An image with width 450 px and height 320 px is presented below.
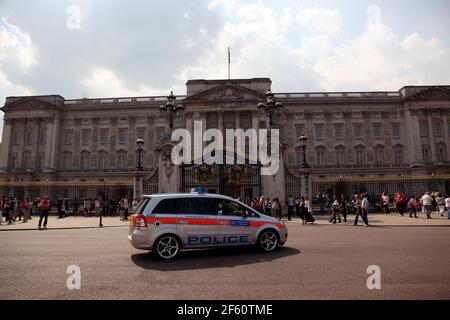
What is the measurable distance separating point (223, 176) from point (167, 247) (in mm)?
12419

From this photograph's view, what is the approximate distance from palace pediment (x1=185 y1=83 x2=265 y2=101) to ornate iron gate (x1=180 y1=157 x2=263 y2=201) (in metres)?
29.5

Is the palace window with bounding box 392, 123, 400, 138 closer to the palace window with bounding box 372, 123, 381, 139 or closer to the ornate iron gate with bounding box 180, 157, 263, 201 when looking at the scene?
the palace window with bounding box 372, 123, 381, 139

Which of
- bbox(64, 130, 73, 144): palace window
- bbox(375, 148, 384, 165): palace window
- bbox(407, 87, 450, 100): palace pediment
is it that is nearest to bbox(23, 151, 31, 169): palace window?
bbox(64, 130, 73, 144): palace window

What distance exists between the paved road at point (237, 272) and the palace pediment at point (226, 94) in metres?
40.8

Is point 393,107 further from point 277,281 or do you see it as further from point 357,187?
point 277,281

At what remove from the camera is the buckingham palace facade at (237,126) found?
48.4 metres

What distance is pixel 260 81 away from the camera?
160 feet

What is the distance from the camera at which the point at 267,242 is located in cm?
825

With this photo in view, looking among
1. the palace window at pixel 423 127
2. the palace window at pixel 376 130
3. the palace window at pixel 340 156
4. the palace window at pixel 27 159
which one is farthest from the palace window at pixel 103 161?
the palace window at pixel 423 127

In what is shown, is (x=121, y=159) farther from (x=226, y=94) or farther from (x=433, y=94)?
(x=433, y=94)

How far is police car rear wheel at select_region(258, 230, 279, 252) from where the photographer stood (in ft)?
26.9

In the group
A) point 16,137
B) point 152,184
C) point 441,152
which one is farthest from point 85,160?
point 441,152

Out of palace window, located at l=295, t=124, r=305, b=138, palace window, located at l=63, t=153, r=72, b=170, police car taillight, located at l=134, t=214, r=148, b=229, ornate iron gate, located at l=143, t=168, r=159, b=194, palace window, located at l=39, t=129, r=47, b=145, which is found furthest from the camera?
palace window, located at l=63, t=153, r=72, b=170
